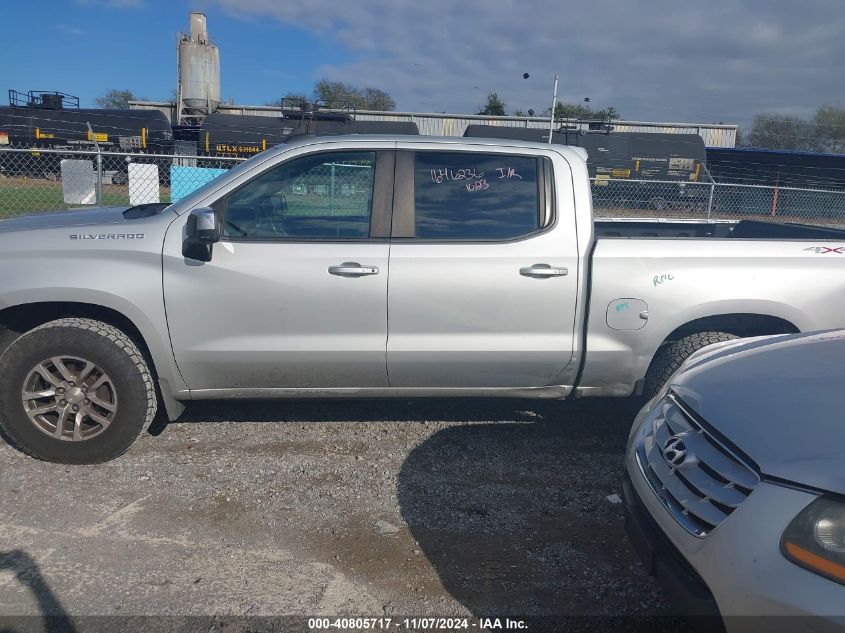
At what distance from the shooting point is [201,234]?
3635 millimetres

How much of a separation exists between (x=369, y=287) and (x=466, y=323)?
606 millimetres

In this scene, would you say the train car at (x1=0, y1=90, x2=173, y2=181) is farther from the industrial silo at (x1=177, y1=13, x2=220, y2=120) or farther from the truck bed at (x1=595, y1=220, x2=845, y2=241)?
the truck bed at (x1=595, y1=220, x2=845, y2=241)

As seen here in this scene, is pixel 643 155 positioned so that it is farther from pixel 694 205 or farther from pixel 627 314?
pixel 627 314

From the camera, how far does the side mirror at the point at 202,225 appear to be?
11.8 ft

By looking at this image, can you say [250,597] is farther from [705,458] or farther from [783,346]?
[783,346]

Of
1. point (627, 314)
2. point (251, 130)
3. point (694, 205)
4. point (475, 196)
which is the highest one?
point (251, 130)

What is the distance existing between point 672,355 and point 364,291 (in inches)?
75.4

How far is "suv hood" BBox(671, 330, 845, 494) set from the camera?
1926 mm

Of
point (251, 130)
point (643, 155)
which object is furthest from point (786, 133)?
point (251, 130)

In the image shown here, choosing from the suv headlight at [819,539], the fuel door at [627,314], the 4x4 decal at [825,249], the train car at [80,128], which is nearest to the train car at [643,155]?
the train car at [80,128]

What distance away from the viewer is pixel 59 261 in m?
3.80

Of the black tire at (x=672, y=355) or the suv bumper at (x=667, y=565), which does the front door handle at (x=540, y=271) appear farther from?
the suv bumper at (x=667, y=565)

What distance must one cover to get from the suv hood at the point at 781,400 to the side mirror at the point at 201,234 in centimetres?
245

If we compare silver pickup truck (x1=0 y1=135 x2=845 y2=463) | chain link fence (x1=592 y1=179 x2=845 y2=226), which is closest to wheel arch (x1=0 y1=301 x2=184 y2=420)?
silver pickup truck (x1=0 y1=135 x2=845 y2=463)
